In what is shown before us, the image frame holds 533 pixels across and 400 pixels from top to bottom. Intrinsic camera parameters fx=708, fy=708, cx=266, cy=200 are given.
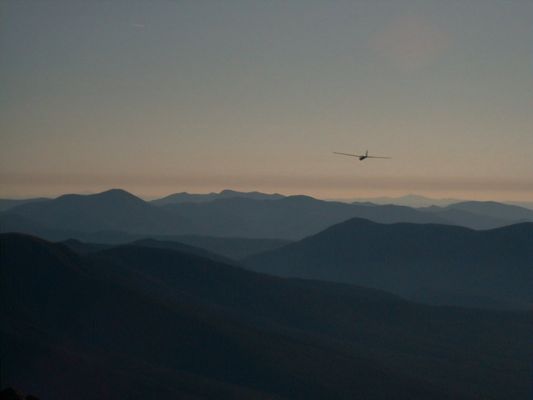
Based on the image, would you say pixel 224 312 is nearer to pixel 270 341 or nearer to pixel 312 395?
pixel 270 341

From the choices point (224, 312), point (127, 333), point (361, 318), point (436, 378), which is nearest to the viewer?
point (127, 333)

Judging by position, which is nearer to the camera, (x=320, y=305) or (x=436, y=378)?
(x=436, y=378)

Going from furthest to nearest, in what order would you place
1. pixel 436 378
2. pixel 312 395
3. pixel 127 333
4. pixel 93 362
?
pixel 436 378 → pixel 127 333 → pixel 312 395 → pixel 93 362

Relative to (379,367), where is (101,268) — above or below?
above

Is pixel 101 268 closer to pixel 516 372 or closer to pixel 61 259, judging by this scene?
pixel 61 259

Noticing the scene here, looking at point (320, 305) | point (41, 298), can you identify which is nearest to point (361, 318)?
point (320, 305)

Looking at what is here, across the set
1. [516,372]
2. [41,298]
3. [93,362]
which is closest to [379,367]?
[516,372]
